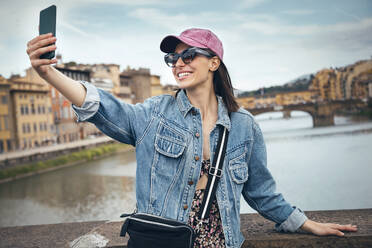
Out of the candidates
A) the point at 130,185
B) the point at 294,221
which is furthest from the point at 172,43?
the point at 130,185

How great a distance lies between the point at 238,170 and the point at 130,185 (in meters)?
10.7

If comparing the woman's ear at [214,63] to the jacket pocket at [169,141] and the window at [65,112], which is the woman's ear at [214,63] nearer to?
the jacket pocket at [169,141]

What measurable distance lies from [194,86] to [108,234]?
0.52 meters

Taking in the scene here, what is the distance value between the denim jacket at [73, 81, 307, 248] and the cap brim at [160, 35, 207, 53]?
0.39 feet

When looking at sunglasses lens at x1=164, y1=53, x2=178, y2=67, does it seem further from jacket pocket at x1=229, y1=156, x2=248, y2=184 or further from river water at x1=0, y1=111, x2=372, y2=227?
river water at x1=0, y1=111, x2=372, y2=227

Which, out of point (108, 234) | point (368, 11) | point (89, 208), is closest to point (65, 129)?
point (89, 208)

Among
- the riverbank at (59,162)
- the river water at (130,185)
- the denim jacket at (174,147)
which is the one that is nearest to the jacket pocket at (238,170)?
the denim jacket at (174,147)

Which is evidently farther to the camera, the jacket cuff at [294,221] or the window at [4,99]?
the window at [4,99]

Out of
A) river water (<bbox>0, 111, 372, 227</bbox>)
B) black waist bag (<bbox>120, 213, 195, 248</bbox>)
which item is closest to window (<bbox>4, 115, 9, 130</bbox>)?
river water (<bbox>0, 111, 372, 227</bbox>)

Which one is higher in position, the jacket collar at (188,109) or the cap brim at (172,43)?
the cap brim at (172,43)

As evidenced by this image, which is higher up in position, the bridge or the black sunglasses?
the black sunglasses

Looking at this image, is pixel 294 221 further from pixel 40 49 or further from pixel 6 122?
pixel 6 122

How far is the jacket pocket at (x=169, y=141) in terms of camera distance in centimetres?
86

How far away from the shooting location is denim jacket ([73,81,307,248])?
0.84 meters
